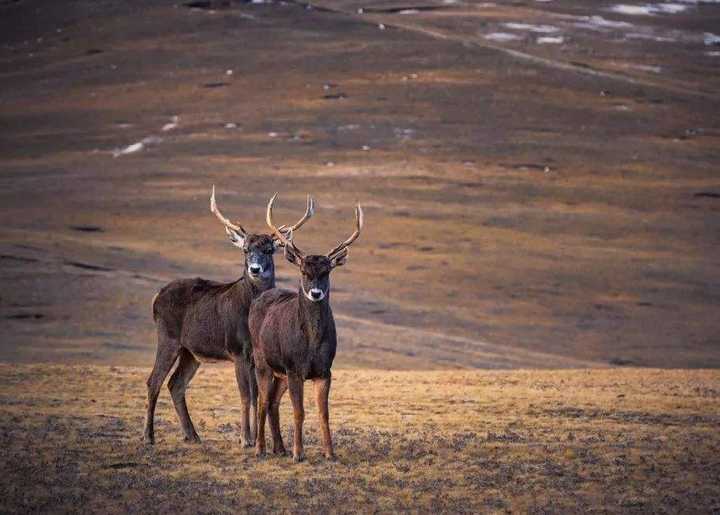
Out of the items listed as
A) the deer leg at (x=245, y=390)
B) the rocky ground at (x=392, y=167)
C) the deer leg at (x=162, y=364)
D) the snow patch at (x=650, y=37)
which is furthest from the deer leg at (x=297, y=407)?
the snow patch at (x=650, y=37)

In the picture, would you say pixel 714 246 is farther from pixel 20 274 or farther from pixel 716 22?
pixel 716 22

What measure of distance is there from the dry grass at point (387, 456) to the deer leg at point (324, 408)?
17 cm

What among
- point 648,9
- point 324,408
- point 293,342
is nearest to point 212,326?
point 293,342

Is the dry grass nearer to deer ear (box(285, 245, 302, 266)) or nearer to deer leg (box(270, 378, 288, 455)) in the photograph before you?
deer leg (box(270, 378, 288, 455))

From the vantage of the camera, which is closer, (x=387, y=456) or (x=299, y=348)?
(x=299, y=348)

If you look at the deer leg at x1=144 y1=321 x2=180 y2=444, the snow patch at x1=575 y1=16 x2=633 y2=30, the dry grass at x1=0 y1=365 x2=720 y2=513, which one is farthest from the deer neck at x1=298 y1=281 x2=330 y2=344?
the snow patch at x1=575 y1=16 x2=633 y2=30

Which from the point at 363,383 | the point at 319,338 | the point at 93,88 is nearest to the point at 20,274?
the point at 363,383

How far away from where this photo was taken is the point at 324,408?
1490cm

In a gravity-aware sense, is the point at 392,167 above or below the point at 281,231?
below

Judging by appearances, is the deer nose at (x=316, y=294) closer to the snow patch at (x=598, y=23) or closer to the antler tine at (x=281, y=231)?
the antler tine at (x=281, y=231)

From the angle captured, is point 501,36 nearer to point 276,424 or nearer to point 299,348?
point 276,424

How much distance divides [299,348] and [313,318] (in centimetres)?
36

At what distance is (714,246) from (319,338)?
134 feet

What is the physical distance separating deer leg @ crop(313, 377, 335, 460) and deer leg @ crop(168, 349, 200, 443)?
207 cm
